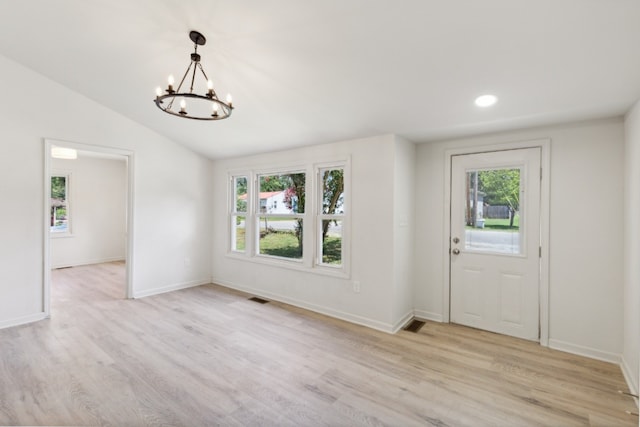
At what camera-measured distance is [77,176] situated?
6.71m

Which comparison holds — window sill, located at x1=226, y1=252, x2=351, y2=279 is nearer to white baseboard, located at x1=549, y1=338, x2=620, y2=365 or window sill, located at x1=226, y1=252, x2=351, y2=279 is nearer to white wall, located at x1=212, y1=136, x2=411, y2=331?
white wall, located at x1=212, y1=136, x2=411, y2=331

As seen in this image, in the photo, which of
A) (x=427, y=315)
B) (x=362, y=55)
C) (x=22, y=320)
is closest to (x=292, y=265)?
(x=427, y=315)

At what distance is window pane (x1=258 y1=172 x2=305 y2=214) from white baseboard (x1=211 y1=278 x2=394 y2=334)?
1247 mm

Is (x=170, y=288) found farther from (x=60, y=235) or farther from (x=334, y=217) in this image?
(x=60, y=235)

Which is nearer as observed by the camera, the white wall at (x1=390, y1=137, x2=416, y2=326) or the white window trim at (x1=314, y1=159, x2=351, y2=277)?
the white wall at (x1=390, y1=137, x2=416, y2=326)

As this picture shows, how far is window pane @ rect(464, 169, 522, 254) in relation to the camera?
3235 millimetres

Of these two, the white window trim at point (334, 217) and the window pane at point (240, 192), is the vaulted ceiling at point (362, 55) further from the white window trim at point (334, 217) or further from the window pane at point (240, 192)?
the window pane at point (240, 192)

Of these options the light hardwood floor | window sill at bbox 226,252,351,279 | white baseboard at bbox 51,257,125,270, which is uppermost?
window sill at bbox 226,252,351,279

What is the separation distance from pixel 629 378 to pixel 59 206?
9.19 meters

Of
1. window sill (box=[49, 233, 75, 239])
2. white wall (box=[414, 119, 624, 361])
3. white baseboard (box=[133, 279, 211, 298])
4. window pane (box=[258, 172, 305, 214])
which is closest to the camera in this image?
white wall (box=[414, 119, 624, 361])

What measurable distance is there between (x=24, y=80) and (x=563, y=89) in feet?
17.6

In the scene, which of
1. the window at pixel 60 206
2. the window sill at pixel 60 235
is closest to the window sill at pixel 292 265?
the window sill at pixel 60 235

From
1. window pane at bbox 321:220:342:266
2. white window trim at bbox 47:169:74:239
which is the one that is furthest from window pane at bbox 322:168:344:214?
white window trim at bbox 47:169:74:239

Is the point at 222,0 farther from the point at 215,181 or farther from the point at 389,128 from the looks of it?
the point at 215,181
